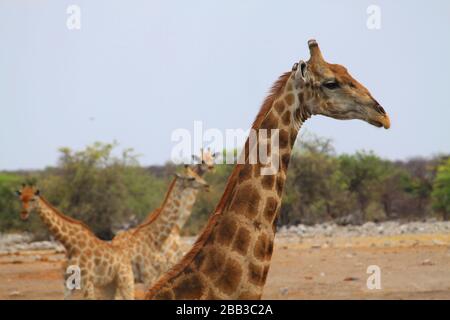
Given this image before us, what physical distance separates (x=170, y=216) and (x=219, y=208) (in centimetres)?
888

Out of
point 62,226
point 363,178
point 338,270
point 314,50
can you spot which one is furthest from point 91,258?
point 363,178

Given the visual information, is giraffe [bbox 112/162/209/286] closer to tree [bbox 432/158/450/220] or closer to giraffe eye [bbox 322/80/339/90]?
giraffe eye [bbox 322/80/339/90]

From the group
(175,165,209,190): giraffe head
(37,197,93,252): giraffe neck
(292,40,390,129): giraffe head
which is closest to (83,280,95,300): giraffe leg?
(37,197,93,252): giraffe neck

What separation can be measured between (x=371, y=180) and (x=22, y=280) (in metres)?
23.5

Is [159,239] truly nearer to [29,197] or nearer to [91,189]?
[29,197]

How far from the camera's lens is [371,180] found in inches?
1574

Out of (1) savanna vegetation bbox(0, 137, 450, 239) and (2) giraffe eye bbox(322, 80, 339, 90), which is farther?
(1) savanna vegetation bbox(0, 137, 450, 239)

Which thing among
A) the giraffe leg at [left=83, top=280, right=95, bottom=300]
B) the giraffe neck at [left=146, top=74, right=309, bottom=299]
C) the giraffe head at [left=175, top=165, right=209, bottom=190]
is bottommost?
the giraffe leg at [left=83, top=280, right=95, bottom=300]

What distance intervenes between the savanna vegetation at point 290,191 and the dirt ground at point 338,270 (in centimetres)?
479

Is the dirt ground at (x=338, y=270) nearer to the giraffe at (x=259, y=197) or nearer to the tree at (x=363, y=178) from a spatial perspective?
the giraffe at (x=259, y=197)

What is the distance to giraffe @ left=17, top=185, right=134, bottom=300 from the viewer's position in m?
11.9

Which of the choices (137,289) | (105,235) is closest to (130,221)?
(105,235)

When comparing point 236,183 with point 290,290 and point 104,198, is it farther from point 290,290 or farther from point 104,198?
point 104,198

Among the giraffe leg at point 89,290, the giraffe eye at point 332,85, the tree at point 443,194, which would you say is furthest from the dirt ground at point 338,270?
the giraffe eye at point 332,85
